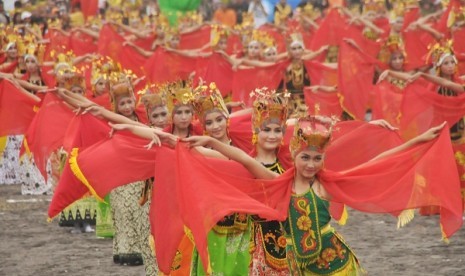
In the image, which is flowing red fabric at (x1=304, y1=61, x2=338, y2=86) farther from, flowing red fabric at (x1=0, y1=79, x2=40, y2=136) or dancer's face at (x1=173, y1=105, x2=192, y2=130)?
dancer's face at (x1=173, y1=105, x2=192, y2=130)

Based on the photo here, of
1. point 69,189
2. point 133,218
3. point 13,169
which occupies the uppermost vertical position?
point 69,189

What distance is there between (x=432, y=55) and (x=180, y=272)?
5.84 metres

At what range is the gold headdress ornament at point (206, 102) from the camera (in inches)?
387

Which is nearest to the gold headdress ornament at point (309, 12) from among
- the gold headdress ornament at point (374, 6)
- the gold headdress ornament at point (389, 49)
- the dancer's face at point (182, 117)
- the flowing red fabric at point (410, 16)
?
the gold headdress ornament at point (374, 6)

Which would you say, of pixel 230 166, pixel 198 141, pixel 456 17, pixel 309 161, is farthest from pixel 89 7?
pixel 309 161

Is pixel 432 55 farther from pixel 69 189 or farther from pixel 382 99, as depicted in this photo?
pixel 69 189

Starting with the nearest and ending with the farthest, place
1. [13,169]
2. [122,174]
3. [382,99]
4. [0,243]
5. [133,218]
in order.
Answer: [122,174] < [133,218] < [0,243] < [382,99] < [13,169]

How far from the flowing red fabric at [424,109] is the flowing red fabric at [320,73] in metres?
3.34

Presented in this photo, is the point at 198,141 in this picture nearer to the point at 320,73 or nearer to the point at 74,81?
the point at 74,81

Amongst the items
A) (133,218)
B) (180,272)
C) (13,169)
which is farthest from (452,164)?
(13,169)

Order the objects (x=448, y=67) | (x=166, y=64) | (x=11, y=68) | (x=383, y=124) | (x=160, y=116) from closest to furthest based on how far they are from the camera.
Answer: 1. (x=383, y=124)
2. (x=160, y=116)
3. (x=448, y=67)
4. (x=11, y=68)
5. (x=166, y=64)

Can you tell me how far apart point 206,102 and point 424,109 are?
547 cm

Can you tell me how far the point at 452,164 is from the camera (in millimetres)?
9328

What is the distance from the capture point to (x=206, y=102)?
9836mm
